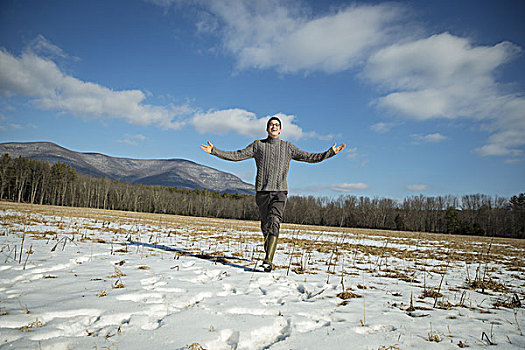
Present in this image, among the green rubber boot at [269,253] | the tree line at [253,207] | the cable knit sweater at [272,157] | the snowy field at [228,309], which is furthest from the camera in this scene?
the tree line at [253,207]

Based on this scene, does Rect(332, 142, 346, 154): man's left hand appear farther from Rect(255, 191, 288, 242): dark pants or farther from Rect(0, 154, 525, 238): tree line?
Rect(0, 154, 525, 238): tree line

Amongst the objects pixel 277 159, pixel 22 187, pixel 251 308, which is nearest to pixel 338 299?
pixel 251 308

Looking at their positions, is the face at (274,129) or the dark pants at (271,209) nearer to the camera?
the dark pants at (271,209)

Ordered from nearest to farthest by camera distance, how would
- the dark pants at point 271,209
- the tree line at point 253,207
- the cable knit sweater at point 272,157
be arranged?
the dark pants at point 271,209 < the cable knit sweater at point 272,157 < the tree line at point 253,207

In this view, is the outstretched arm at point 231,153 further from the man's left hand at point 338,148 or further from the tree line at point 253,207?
the tree line at point 253,207

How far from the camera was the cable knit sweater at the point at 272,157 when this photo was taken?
531cm

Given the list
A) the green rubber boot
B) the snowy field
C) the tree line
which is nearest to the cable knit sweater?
the green rubber boot

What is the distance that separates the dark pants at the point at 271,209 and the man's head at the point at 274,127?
1224 mm

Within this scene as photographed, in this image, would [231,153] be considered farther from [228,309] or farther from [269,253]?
[228,309]

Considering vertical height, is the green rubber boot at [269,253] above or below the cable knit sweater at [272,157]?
below

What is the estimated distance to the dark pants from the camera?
16.8 ft

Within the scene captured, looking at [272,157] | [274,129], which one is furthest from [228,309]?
[274,129]

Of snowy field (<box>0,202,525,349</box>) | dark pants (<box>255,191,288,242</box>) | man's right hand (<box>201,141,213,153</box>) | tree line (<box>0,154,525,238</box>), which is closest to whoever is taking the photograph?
snowy field (<box>0,202,525,349</box>)

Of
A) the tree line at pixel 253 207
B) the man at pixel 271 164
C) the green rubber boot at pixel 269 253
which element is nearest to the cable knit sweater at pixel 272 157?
the man at pixel 271 164
